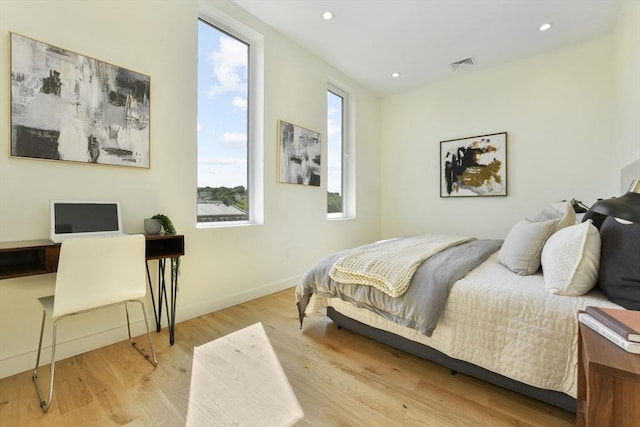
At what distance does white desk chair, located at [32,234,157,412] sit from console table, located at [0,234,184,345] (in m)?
0.18

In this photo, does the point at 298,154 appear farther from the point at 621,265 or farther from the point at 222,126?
the point at 621,265

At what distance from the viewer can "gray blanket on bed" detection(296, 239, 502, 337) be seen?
1.53 metres

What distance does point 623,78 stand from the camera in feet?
8.66

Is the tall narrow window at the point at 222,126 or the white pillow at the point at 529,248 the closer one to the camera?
the white pillow at the point at 529,248

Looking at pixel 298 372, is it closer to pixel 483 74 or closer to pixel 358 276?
pixel 358 276

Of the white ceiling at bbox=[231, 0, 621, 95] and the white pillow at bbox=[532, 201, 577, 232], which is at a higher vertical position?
the white ceiling at bbox=[231, 0, 621, 95]

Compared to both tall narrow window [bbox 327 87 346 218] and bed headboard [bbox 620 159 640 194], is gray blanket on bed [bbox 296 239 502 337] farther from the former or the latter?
tall narrow window [bbox 327 87 346 218]

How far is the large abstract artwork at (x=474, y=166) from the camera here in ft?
12.1

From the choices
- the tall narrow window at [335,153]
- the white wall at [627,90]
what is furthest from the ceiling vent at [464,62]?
the tall narrow window at [335,153]

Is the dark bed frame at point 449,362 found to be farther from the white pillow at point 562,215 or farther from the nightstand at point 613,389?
the white pillow at point 562,215

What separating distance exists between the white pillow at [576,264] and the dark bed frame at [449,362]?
49 centimetres

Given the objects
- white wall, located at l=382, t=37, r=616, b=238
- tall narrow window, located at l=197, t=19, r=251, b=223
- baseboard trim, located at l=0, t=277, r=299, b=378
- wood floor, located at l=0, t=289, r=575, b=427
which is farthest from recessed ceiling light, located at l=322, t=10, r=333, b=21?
wood floor, located at l=0, t=289, r=575, b=427

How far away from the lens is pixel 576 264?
1.33 meters

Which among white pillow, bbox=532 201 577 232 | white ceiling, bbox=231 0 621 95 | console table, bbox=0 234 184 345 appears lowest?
console table, bbox=0 234 184 345
